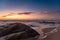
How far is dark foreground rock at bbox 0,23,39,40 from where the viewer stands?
1004 mm

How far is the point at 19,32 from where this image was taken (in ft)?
3.36

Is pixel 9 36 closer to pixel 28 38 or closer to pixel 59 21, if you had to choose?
pixel 28 38

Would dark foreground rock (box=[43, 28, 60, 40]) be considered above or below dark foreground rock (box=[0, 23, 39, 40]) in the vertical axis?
below

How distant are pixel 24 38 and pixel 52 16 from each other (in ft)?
1.25

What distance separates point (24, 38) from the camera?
104 centimetres

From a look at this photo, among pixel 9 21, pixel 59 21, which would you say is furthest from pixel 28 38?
pixel 59 21

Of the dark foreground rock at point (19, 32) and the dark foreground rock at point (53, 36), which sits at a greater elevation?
the dark foreground rock at point (19, 32)

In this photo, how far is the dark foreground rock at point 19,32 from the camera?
3.29 feet

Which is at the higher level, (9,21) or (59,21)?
(9,21)

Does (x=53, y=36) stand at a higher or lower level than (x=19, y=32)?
lower

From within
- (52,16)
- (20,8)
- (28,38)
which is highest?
(20,8)

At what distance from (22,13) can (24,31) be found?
7.6 inches

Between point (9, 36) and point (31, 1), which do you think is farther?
point (31, 1)

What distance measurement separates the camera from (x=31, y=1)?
1110mm
